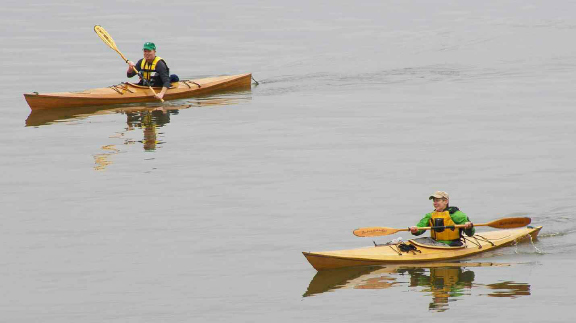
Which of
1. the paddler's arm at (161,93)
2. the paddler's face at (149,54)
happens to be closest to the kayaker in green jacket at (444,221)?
the paddler's face at (149,54)

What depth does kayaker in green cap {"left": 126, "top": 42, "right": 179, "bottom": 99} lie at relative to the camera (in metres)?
24.6

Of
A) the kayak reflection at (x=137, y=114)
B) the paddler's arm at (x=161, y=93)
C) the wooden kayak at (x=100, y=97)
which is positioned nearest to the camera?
the kayak reflection at (x=137, y=114)

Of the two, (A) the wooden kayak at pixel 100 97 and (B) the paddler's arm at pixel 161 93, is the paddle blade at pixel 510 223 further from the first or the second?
(A) the wooden kayak at pixel 100 97

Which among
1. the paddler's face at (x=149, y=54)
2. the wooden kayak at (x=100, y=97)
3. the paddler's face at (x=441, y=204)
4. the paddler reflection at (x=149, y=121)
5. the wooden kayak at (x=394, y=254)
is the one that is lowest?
the wooden kayak at (x=394, y=254)

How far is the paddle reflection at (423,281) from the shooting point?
13094mm

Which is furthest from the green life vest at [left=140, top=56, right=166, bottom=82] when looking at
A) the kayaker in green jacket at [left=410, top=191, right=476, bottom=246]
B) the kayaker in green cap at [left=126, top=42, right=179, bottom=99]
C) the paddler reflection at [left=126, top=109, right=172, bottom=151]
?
the kayaker in green jacket at [left=410, top=191, right=476, bottom=246]

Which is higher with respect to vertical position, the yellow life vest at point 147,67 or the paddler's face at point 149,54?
the paddler's face at point 149,54

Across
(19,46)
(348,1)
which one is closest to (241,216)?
(19,46)

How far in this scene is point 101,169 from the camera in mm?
19766

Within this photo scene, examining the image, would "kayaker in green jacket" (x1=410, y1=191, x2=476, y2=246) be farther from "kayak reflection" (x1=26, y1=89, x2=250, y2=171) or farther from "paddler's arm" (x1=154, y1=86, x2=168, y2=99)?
"paddler's arm" (x1=154, y1=86, x2=168, y2=99)

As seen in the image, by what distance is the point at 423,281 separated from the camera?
13.6 meters

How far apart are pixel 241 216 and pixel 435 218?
3.57 metres

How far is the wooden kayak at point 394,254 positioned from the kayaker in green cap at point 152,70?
11.9 meters

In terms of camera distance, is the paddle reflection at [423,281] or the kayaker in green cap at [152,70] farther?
the kayaker in green cap at [152,70]
